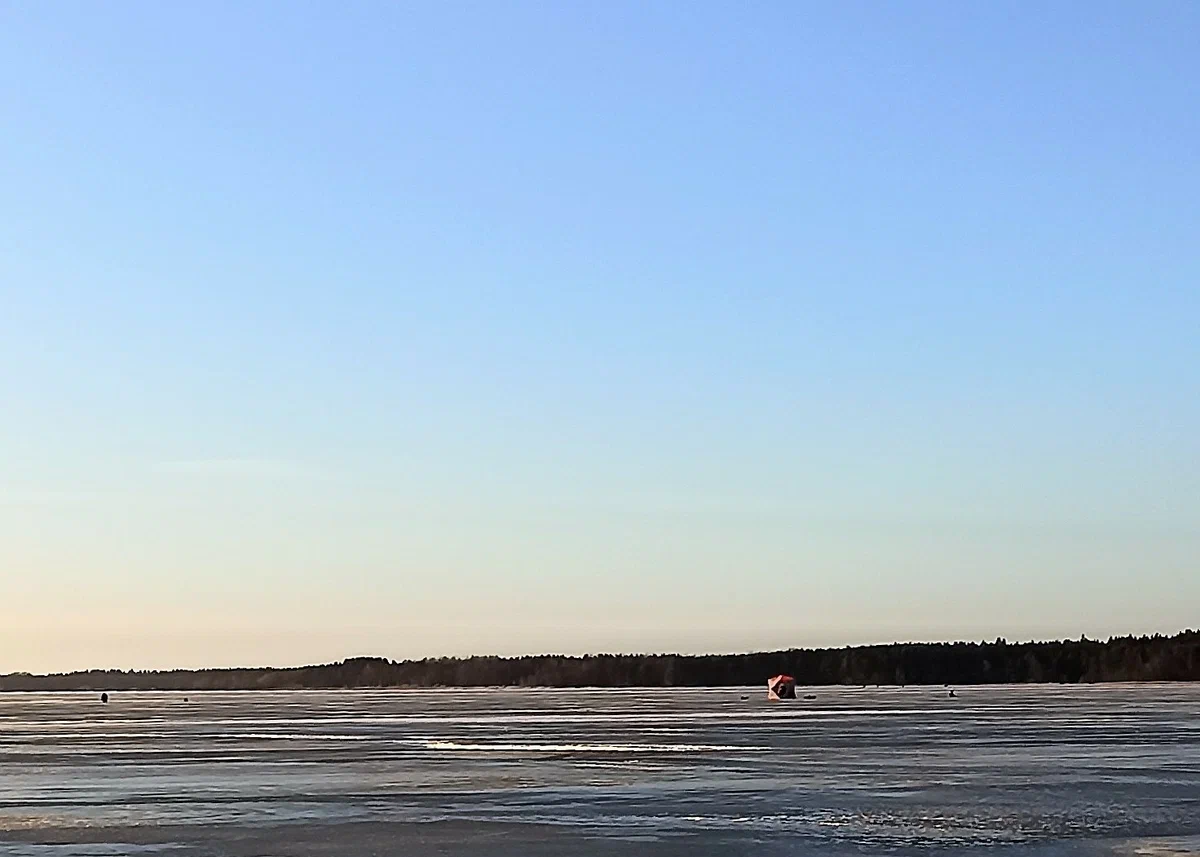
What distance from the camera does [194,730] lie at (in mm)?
57469

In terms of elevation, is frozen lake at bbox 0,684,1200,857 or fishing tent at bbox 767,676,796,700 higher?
fishing tent at bbox 767,676,796,700

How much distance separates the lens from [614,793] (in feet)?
86.6

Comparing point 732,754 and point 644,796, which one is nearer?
point 644,796

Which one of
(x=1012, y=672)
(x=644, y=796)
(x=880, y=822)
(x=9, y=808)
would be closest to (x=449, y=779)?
(x=644, y=796)

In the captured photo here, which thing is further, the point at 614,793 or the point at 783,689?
the point at 783,689

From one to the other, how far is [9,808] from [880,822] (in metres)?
12.8

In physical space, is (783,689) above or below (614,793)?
above

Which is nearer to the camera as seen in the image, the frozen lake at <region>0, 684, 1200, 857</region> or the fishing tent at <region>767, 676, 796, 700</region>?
the frozen lake at <region>0, 684, 1200, 857</region>

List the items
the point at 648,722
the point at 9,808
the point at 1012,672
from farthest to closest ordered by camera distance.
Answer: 1. the point at 1012,672
2. the point at 648,722
3. the point at 9,808

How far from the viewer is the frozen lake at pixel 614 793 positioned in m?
19.4

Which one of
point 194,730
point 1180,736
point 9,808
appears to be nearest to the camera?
point 9,808

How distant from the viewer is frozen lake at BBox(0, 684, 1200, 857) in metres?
19.4

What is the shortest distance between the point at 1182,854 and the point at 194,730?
148 ft

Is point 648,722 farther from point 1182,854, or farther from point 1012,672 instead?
point 1012,672
